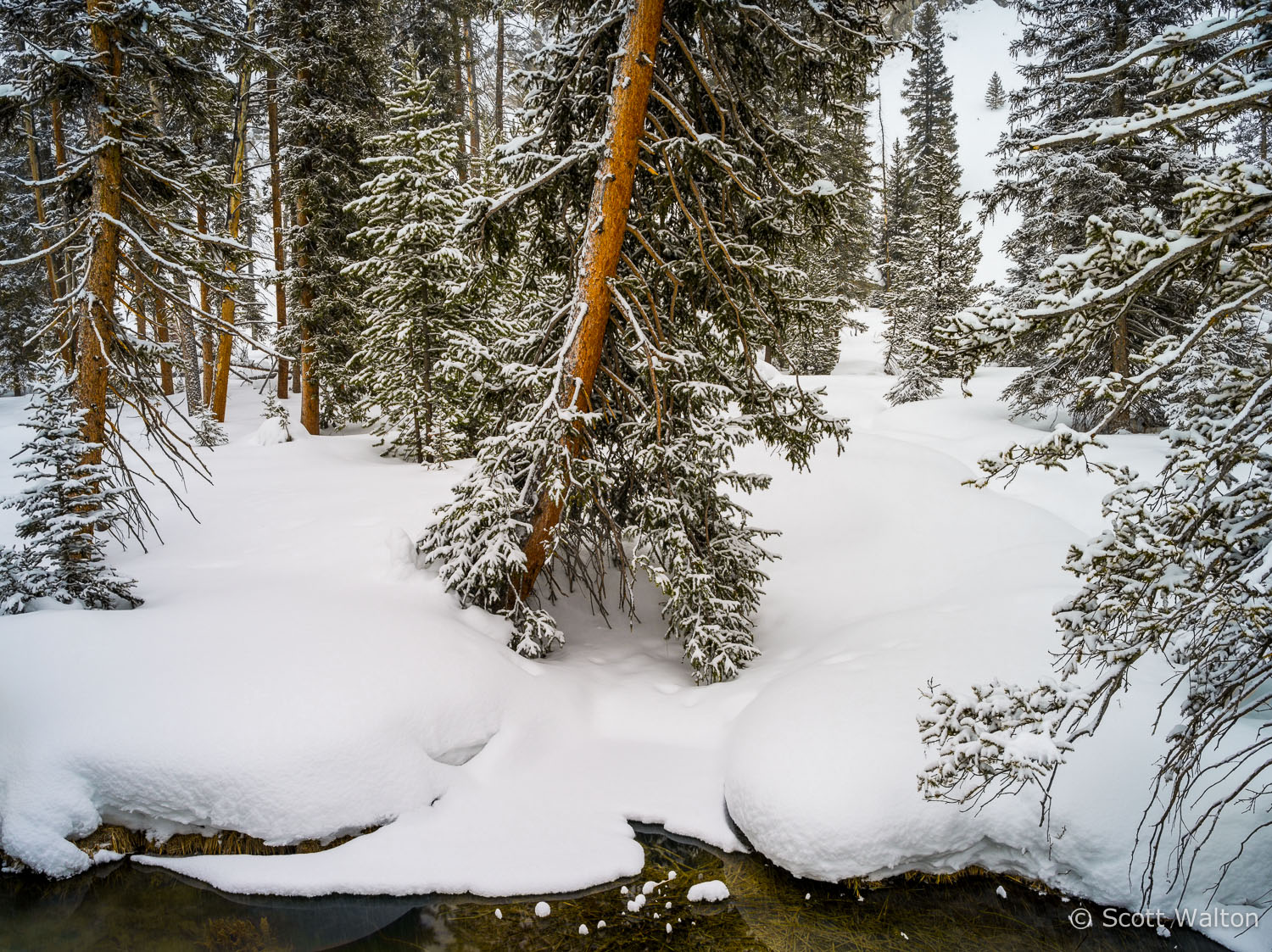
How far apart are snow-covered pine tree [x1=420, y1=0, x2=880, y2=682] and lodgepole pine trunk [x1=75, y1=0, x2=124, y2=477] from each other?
3942 mm

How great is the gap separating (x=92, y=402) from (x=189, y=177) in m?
2.95

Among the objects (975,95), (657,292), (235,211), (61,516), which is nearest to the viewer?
(61,516)

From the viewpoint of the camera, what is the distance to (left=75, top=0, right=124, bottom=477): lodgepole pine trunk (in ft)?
22.5

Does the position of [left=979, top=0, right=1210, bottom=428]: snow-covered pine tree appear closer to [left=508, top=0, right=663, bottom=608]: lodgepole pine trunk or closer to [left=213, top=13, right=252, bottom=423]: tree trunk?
[left=508, top=0, right=663, bottom=608]: lodgepole pine trunk

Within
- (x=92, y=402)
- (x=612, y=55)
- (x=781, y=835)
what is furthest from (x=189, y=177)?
(x=781, y=835)

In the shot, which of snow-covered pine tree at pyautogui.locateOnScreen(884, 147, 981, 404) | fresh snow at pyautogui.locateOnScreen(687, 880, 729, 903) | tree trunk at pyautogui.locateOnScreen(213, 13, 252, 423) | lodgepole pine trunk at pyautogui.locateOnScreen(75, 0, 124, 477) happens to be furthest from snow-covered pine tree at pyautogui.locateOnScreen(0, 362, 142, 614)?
snow-covered pine tree at pyautogui.locateOnScreen(884, 147, 981, 404)

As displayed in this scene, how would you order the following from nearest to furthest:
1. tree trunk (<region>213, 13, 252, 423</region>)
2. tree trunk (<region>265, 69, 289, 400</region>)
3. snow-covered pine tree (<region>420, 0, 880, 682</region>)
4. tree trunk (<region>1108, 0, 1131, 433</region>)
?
snow-covered pine tree (<region>420, 0, 880, 682</region>) → tree trunk (<region>1108, 0, 1131, 433</region>) → tree trunk (<region>265, 69, 289, 400</region>) → tree trunk (<region>213, 13, 252, 423</region>)

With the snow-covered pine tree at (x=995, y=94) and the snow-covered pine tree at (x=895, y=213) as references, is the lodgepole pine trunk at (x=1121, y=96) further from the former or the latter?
the snow-covered pine tree at (x=995, y=94)

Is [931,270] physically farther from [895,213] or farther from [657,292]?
[657,292]

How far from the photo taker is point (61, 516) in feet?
22.0

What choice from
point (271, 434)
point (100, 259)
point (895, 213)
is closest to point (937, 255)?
point (895, 213)

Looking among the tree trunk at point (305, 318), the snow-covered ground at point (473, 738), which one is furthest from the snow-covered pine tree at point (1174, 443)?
the tree trunk at point (305, 318)

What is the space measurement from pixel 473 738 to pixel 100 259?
22.2ft

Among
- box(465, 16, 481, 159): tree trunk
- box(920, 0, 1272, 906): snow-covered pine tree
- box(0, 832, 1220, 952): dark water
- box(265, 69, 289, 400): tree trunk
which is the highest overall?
box(465, 16, 481, 159): tree trunk
